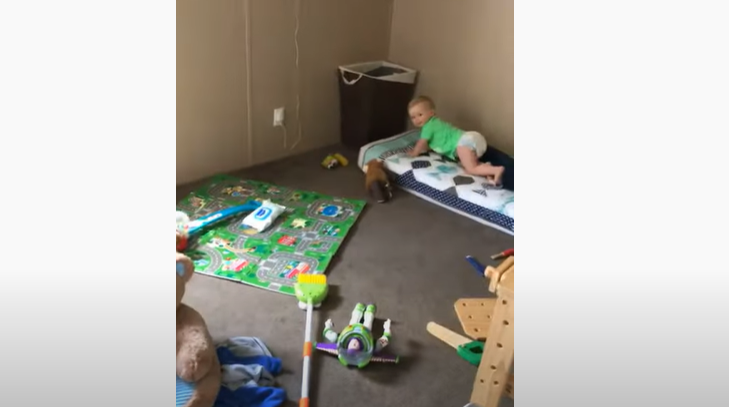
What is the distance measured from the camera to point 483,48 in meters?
3.40

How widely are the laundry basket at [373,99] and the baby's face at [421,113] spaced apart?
10.8 inches

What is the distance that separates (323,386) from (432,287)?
69 centimetres

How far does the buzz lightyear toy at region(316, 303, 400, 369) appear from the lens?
1823 millimetres

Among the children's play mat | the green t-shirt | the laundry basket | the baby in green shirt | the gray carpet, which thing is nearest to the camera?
the gray carpet

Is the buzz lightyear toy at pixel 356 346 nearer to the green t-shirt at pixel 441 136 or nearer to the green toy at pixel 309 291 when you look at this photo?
the green toy at pixel 309 291

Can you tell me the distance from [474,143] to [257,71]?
118 cm

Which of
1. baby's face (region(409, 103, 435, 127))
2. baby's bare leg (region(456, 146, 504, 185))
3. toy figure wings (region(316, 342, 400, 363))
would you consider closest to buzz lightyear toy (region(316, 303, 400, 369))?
toy figure wings (region(316, 342, 400, 363))

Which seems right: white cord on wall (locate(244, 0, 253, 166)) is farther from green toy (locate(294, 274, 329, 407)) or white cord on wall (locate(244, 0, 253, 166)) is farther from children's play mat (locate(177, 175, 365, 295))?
green toy (locate(294, 274, 329, 407))

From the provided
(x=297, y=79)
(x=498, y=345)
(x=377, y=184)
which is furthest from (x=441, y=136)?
(x=498, y=345)

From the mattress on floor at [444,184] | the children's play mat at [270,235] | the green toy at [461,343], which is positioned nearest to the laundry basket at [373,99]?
the mattress on floor at [444,184]

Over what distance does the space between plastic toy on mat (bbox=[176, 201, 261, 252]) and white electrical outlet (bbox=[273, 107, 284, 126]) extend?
0.68m

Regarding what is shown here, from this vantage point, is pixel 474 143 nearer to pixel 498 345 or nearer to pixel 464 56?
pixel 464 56
